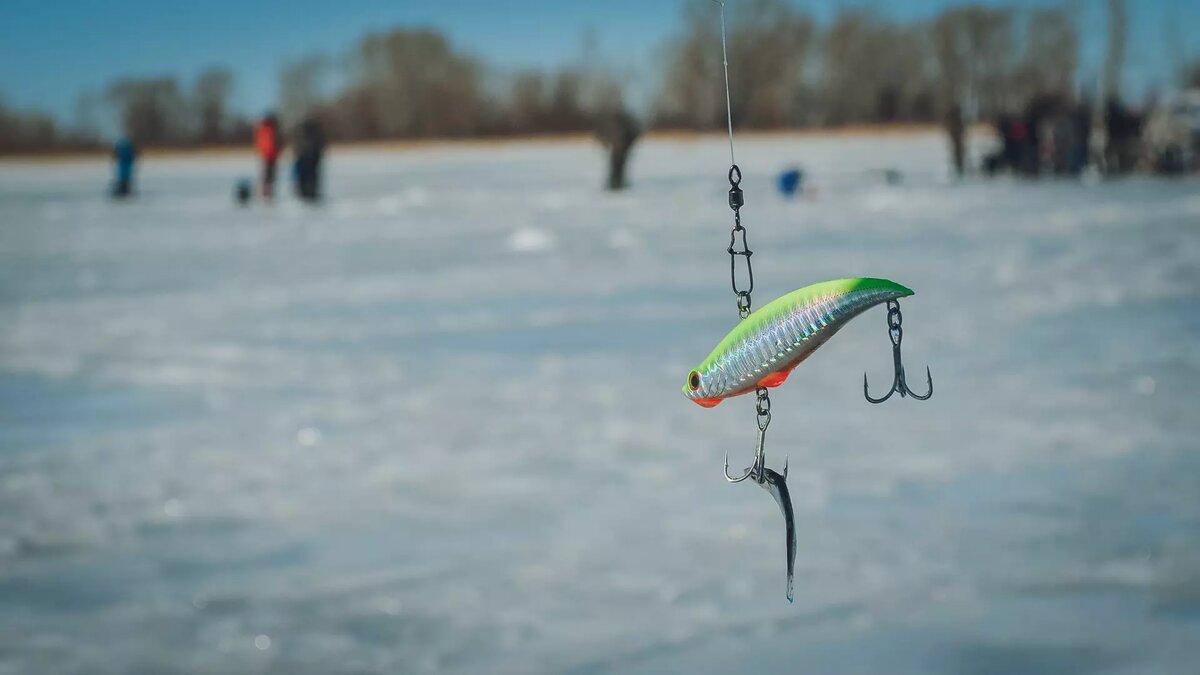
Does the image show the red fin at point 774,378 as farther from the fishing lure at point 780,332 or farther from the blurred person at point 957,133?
the blurred person at point 957,133

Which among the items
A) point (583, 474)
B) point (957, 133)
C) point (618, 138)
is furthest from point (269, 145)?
point (583, 474)

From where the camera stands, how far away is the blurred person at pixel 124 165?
28.6 m

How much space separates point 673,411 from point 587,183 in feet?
82.8

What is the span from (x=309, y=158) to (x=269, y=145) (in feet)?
4.18

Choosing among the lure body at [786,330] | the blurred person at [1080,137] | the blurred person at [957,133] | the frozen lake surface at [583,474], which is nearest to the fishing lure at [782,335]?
the lure body at [786,330]

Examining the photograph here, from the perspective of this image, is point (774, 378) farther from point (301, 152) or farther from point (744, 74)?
point (301, 152)

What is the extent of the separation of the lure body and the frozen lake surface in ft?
13.1

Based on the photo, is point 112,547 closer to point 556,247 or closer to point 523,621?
point 523,621

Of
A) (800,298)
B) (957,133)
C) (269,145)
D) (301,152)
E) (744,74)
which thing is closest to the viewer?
(800,298)

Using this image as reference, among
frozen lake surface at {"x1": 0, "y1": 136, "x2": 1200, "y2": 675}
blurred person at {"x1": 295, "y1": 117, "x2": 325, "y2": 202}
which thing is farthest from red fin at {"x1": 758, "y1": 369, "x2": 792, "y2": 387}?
blurred person at {"x1": 295, "y1": 117, "x2": 325, "y2": 202}

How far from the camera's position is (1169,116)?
2953 centimetres

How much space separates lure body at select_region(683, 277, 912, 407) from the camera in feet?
2.95

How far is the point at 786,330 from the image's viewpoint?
0.92 m

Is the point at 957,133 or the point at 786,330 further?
the point at 957,133
